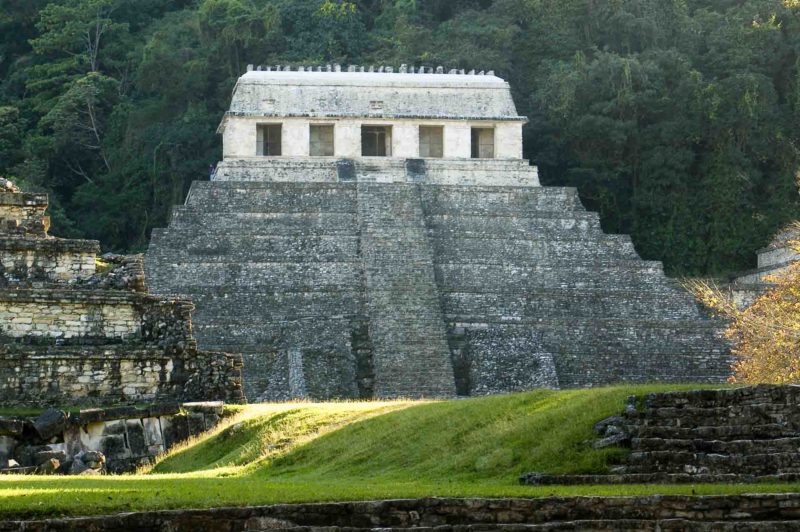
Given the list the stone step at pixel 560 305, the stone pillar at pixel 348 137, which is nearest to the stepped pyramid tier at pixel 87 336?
the stone step at pixel 560 305

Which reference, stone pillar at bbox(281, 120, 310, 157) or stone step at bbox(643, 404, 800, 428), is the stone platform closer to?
stone pillar at bbox(281, 120, 310, 157)

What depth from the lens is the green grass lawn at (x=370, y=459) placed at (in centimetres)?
1648

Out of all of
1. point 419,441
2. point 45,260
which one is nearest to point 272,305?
point 45,260

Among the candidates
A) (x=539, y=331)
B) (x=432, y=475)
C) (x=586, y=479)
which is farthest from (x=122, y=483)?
(x=539, y=331)

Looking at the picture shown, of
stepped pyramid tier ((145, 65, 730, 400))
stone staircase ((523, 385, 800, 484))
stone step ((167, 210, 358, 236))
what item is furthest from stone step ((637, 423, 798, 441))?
stone step ((167, 210, 358, 236))

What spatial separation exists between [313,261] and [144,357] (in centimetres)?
1646

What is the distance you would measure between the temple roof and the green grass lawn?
25.2 meters

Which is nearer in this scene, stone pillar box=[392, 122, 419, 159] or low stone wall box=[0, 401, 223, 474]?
low stone wall box=[0, 401, 223, 474]

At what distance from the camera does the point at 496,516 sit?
16.0 m

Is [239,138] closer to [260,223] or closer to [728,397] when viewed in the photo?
[260,223]

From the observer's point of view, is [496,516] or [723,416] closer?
[496,516]

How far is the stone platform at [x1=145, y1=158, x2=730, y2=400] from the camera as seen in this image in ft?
125

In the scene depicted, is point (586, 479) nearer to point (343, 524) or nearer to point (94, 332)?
point (343, 524)

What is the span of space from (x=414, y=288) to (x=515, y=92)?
1666cm
